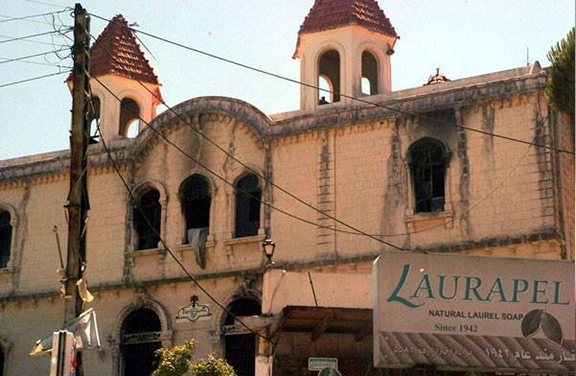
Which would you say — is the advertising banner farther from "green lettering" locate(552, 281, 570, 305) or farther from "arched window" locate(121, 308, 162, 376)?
"arched window" locate(121, 308, 162, 376)

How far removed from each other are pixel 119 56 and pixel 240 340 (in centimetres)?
1001

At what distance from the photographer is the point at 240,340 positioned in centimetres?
2898

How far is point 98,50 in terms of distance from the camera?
3412 centimetres

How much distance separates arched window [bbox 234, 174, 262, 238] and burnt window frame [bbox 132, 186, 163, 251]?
238 cm

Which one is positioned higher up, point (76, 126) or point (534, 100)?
point (534, 100)

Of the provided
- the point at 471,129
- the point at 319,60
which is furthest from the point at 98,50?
the point at 471,129

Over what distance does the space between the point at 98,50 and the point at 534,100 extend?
14.1 metres

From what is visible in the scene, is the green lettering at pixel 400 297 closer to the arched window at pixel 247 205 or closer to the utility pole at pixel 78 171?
the utility pole at pixel 78 171

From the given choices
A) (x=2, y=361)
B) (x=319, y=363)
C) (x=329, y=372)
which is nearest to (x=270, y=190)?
(x=319, y=363)

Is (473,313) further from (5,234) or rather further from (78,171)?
(5,234)

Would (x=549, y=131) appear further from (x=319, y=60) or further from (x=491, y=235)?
(x=319, y=60)

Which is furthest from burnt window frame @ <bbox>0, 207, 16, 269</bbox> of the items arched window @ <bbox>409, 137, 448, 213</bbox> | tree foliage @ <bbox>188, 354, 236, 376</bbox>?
arched window @ <bbox>409, 137, 448, 213</bbox>

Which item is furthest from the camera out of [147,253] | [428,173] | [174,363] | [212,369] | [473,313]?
[147,253]

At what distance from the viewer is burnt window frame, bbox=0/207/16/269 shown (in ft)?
110
